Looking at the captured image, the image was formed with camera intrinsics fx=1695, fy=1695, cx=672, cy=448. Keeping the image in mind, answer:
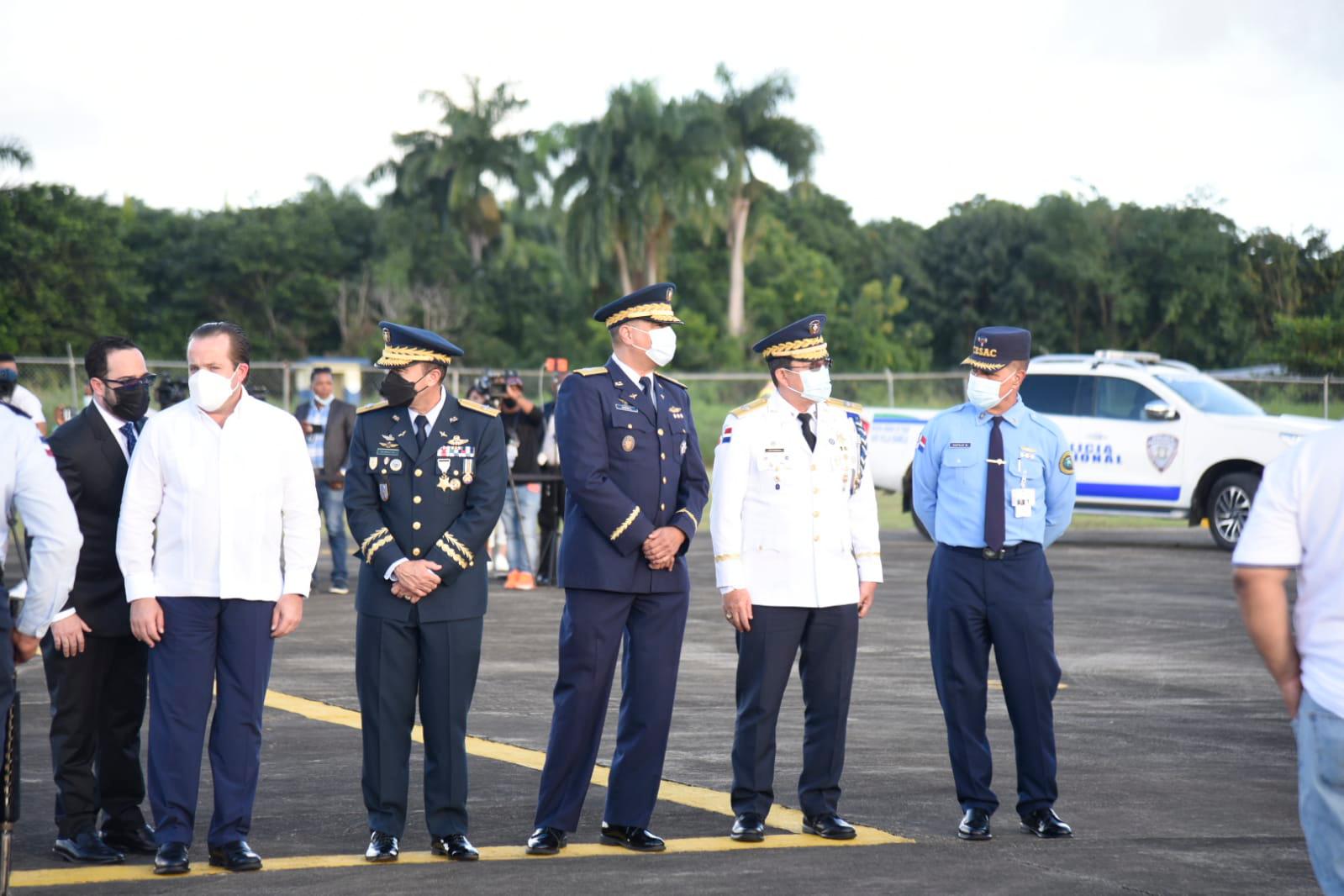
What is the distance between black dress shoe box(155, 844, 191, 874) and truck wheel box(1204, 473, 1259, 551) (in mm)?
15575

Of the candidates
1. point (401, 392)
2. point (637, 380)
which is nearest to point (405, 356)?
point (401, 392)

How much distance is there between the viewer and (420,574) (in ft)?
21.1

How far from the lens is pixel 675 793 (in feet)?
24.8

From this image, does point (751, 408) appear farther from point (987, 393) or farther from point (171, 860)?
point (171, 860)

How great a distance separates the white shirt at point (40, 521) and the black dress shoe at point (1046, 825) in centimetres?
381

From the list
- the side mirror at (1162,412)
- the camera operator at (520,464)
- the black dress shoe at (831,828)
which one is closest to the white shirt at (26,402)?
the camera operator at (520,464)

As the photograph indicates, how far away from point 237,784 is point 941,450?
322 cm

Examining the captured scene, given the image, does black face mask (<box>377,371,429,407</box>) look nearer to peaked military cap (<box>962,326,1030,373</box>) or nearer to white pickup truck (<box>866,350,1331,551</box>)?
peaked military cap (<box>962,326,1030,373</box>)

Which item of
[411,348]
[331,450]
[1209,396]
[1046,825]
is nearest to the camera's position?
[411,348]

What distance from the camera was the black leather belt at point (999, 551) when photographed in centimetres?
701

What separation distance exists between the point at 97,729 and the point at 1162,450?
619 inches

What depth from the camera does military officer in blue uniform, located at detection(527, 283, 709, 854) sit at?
661 centimetres

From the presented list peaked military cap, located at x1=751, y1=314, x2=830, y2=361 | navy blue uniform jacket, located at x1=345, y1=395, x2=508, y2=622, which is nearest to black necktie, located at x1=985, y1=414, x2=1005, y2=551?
peaked military cap, located at x1=751, y1=314, x2=830, y2=361

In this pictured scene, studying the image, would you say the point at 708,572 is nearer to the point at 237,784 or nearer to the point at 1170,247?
the point at 237,784
